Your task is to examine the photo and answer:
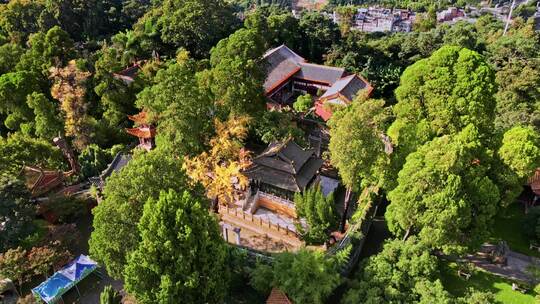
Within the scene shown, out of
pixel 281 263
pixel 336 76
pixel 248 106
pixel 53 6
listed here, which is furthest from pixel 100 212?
pixel 53 6

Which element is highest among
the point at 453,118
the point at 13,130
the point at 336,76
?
the point at 453,118

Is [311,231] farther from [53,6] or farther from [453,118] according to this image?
[53,6]

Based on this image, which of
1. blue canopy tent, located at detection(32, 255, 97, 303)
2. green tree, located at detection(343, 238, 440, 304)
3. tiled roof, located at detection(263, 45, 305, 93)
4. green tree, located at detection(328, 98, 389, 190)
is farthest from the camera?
tiled roof, located at detection(263, 45, 305, 93)

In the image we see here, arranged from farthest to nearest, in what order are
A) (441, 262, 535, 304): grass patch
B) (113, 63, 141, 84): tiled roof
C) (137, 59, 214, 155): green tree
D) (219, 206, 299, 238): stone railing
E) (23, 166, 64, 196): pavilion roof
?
(113, 63, 141, 84): tiled roof
(23, 166, 64, 196): pavilion roof
(219, 206, 299, 238): stone railing
(137, 59, 214, 155): green tree
(441, 262, 535, 304): grass patch

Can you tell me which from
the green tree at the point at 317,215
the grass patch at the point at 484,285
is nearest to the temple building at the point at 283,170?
the green tree at the point at 317,215

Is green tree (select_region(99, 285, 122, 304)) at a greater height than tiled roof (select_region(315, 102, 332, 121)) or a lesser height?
lesser

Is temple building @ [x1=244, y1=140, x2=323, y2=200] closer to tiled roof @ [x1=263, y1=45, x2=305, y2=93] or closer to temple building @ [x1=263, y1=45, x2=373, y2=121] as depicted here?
temple building @ [x1=263, y1=45, x2=373, y2=121]

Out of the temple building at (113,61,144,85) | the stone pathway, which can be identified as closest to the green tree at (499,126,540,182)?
the stone pathway
